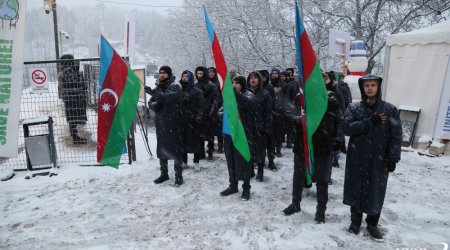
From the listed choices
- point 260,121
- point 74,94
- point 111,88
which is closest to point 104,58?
point 111,88

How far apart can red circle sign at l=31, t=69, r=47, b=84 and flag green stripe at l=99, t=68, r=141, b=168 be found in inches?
99.6

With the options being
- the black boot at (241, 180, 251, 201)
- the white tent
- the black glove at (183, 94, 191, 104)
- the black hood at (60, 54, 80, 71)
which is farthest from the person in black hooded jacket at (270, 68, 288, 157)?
the black hood at (60, 54, 80, 71)

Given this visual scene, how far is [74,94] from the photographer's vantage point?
24.4 ft

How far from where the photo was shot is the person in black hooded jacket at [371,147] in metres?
3.65

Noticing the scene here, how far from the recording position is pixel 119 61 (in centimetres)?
489

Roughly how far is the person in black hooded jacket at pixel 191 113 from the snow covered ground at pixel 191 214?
571mm

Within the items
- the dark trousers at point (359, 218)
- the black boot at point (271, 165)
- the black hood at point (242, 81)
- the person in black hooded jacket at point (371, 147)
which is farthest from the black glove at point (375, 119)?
the black boot at point (271, 165)

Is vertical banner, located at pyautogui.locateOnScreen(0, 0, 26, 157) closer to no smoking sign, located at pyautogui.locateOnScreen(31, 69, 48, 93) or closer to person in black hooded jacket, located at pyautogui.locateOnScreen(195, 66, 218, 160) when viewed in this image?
no smoking sign, located at pyautogui.locateOnScreen(31, 69, 48, 93)

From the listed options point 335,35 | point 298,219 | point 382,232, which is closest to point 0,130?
point 298,219

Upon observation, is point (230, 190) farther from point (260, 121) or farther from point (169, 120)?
point (169, 120)

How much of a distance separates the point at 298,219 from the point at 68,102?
19.5 feet

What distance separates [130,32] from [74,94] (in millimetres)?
2266

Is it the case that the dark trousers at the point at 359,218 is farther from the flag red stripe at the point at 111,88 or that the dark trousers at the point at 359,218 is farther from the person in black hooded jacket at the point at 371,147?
the flag red stripe at the point at 111,88

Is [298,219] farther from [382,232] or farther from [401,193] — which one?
[401,193]
